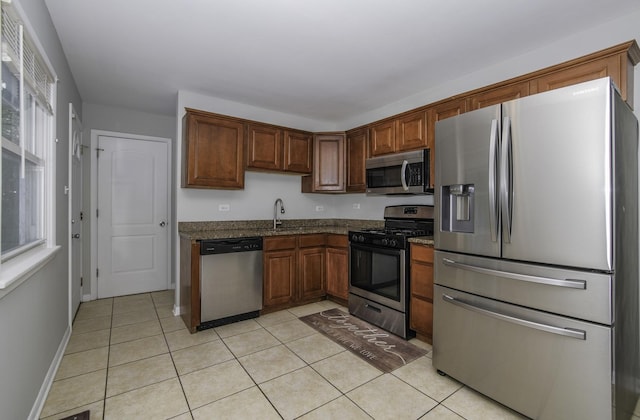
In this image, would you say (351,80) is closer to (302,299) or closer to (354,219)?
(354,219)

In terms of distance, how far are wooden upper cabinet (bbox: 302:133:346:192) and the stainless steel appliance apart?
908 mm

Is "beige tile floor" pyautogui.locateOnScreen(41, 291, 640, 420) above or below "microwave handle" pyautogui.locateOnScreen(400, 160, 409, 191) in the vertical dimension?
below

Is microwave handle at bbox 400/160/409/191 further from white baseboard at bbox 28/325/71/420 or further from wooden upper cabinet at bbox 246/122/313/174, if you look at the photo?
white baseboard at bbox 28/325/71/420

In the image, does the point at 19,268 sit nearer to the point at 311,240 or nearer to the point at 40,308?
the point at 40,308

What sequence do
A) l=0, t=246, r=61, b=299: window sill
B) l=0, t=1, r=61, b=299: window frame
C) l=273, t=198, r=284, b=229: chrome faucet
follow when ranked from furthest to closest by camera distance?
l=273, t=198, r=284, b=229: chrome faucet → l=0, t=1, r=61, b=299: window frame → l=0, t=246, r=61, b=299: window sill

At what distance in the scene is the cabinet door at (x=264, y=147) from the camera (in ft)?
11.6

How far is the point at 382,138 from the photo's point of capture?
349 cm

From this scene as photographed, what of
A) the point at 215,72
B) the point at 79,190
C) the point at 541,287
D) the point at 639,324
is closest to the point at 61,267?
the point at 79,190

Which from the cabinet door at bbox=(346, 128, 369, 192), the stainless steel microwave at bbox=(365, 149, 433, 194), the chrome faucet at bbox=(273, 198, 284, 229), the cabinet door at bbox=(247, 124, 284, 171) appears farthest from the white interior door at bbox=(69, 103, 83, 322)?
the stainless steel microwave at bbox=(365, 149, 433, 194)

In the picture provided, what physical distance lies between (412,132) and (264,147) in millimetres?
1707

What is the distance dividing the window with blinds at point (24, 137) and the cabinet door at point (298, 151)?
7.37 ft

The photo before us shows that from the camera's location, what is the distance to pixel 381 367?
2.26 metres

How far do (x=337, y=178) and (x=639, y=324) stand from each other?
118 inches

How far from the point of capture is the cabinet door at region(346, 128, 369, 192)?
147 inches
